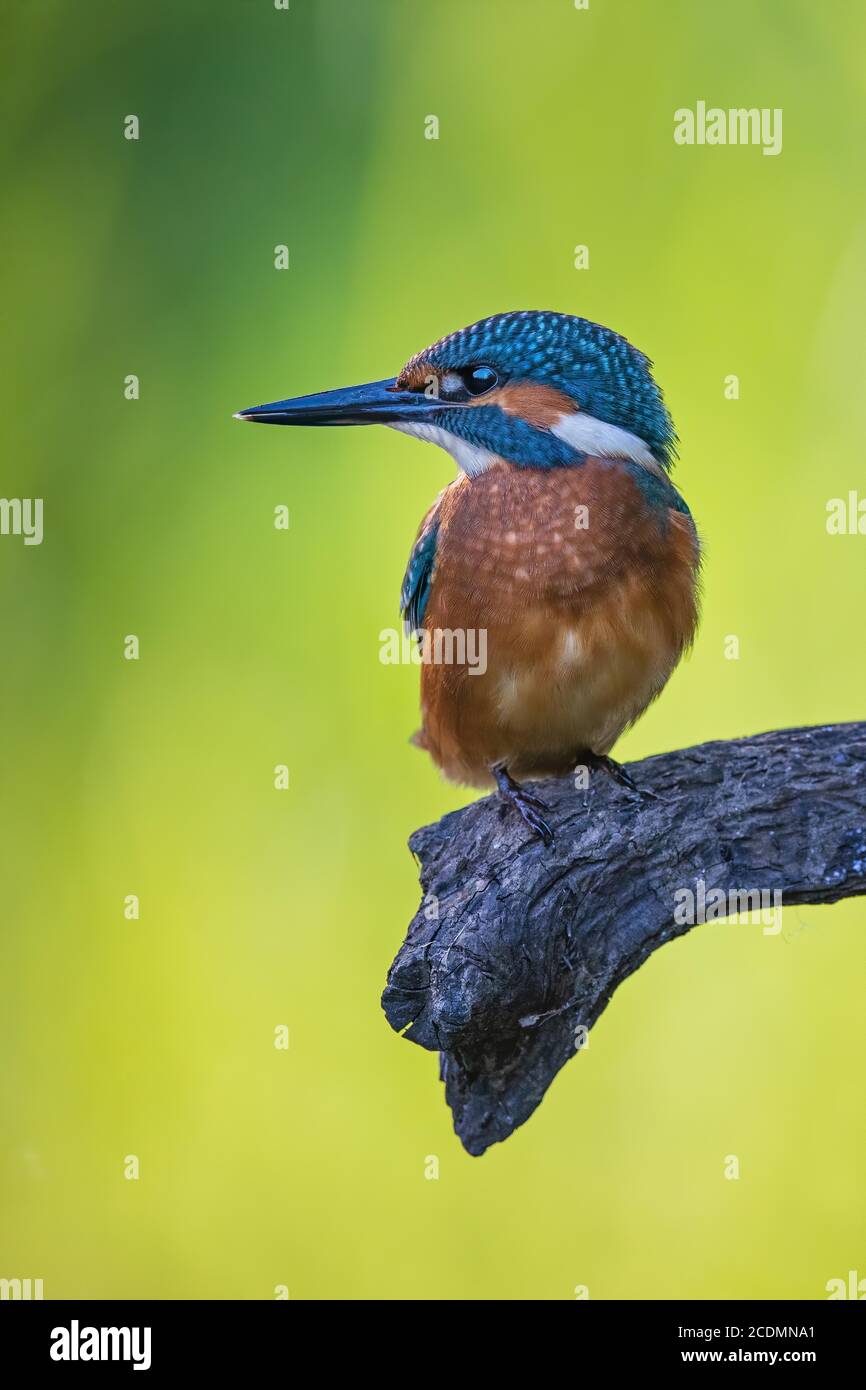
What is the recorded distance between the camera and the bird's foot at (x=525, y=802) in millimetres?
2740

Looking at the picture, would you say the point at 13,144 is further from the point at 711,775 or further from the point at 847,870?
the point at 847,870

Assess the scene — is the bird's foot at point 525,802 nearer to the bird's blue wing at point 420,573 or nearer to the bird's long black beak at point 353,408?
the bird's blue wing at point 420,573

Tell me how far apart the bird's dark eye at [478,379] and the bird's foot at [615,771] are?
2.74ft

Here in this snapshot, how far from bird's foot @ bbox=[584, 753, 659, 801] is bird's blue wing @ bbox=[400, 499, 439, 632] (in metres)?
0.49

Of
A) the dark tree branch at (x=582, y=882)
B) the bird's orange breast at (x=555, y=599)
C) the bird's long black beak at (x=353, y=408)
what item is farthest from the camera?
the bird's long black beak at (x=353, y=408)

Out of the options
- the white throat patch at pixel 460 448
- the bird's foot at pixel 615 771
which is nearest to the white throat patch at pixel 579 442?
the white throat patch at pixel 460 448

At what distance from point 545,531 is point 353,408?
1.74 ft

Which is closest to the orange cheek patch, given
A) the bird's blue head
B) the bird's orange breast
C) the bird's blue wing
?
the bird's blue head

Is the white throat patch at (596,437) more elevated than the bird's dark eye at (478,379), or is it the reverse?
the bird's dark eye at (478,379)

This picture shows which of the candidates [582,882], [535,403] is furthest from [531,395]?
[582,882]

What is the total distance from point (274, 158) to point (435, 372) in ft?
4.90

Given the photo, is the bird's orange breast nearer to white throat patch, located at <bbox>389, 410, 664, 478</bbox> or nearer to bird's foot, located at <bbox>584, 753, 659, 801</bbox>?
white throat patch, located at <bbox>389, 410, 664, 478</bbox>

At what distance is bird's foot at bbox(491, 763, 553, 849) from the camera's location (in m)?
2.74

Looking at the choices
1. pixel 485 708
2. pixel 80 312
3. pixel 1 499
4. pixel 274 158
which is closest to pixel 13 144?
pixel 80 312
